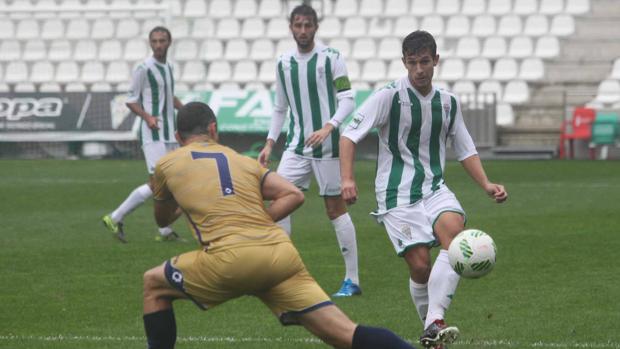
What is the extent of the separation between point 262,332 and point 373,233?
585 centimetres

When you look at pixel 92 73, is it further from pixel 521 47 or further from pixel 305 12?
pixel 305 12

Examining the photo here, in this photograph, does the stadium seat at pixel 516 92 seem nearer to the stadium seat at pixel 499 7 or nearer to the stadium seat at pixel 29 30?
the stadium seat at pixel 499 7

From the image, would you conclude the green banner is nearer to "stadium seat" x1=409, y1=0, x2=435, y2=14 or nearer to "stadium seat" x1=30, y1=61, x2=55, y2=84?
"stadium seat" x1=409, y1=0, x2=435, y2=14

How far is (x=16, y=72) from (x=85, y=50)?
1809 mm

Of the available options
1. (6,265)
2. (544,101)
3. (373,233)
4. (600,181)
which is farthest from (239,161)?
(544,101)

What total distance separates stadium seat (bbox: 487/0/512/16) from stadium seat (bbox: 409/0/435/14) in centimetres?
139

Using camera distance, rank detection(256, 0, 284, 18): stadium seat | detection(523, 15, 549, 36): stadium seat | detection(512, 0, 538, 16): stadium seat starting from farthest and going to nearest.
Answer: detection(256, 0, 284, 18): stadium seat → detection(512, 0, 538, 16): stadium seat → detection(523, 15, 549, 36): stadium seat

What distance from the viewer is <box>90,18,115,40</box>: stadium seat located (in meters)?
31.9

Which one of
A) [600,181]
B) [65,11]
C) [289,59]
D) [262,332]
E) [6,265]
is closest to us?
[262,332]

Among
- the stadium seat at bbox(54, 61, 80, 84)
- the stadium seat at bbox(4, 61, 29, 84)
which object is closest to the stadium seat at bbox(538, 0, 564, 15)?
the stadium seat at bbox(54, 61, 80, 84)

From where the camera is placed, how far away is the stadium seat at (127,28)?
31.5 metres

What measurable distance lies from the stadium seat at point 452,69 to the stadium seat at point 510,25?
1387 mm

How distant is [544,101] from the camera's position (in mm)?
28453

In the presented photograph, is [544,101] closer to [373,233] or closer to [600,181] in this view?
[600,181]
